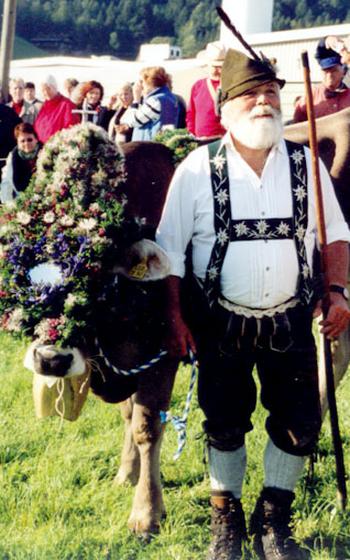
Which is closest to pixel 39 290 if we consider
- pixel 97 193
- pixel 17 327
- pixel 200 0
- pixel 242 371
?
pixel 17 327

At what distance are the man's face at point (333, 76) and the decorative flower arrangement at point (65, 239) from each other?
3082 millimetres

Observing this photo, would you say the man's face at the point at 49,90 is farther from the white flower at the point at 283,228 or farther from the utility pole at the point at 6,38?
the white flower at the point at 283,228

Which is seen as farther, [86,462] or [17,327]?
[86,462]

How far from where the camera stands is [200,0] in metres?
87.2

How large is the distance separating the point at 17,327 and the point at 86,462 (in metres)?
1.32

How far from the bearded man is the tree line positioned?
7902cm

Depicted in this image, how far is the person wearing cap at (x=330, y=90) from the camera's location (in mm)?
6074

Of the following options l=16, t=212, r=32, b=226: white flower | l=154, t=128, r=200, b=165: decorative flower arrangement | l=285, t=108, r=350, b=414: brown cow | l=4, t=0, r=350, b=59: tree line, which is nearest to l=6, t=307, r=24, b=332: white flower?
l=16, t=212, r=32, b=226: white flower

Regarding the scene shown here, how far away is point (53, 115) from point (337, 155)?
734 centimetres

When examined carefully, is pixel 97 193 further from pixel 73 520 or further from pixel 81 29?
pixel 81 29

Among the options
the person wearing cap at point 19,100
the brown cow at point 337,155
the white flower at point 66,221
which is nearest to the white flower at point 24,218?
the white flower at point 66,221

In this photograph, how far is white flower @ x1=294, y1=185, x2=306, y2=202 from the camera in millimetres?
3496

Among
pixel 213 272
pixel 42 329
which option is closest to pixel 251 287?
pixel 213 272

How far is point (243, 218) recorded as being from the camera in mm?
3430
